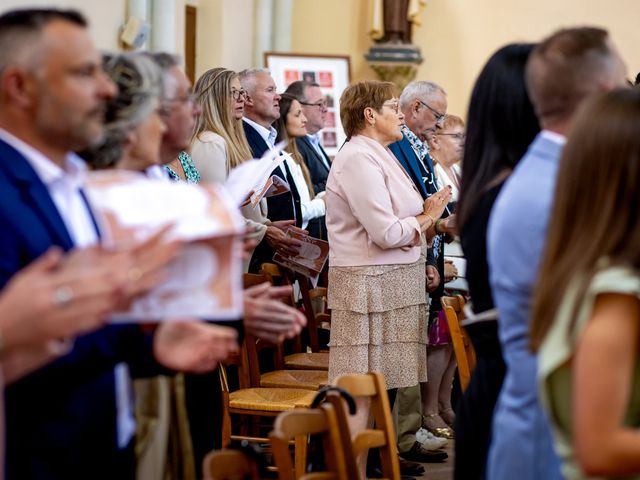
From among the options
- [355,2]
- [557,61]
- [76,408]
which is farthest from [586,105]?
[355,2]

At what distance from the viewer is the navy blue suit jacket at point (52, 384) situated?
200 centimetres

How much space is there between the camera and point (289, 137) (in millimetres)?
6715

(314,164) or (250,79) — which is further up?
(250,79)

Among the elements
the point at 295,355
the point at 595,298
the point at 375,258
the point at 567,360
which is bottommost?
the point at 295,355

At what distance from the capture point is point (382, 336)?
468cm

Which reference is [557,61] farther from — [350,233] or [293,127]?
[293,127]

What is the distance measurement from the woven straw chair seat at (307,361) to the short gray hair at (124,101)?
9.51ft

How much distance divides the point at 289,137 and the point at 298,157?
25 centimetres

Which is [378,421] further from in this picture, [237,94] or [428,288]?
[237,94]

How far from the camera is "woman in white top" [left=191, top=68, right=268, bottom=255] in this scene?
16.9 ft

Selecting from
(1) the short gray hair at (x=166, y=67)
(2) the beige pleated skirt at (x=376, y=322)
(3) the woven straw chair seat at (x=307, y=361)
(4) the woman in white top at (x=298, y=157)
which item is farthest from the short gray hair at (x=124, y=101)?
(4) the woman in white top at (x=298, y=157)

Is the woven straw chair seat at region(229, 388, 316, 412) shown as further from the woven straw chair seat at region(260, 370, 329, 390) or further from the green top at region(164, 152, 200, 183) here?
the green top at region(164, 152, 200, 183)

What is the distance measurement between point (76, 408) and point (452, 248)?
15.4 ft

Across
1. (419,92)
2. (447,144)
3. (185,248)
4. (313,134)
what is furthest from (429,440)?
(185,248)
